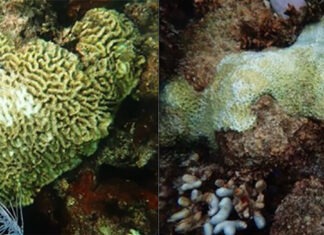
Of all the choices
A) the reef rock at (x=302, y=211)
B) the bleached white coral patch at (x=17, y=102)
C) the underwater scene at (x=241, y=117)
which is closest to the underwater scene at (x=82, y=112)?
the bleached white coral patch at (x=17, y=102)

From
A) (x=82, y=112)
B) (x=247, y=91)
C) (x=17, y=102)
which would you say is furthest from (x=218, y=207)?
(x=17, y=102)

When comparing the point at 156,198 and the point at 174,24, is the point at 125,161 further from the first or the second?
the point at 174,24

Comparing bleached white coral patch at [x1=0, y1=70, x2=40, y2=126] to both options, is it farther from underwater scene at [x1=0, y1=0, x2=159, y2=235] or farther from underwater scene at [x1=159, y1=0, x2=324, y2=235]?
underwater scene at [x1=159, y1=0, x2=324, y2=235]

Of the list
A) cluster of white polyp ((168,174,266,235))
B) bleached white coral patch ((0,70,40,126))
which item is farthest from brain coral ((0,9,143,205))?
cluster of white polyp ((168,174,266,235))

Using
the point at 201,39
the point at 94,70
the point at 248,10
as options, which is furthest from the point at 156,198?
the point at 248,10

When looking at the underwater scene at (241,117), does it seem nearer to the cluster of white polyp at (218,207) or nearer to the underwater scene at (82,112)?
the cluster of white polyp at (218,207)

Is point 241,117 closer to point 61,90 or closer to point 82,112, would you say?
point 82,112
